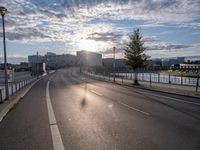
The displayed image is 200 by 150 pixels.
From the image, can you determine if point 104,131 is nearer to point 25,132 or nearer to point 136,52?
point 25,132

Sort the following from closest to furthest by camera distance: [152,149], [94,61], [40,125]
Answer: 1. [152,149]
2. [40,125]
3. [94,61]

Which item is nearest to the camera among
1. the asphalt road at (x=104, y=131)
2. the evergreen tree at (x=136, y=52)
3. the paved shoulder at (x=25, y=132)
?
the asphalt road at (x=104, y=131)

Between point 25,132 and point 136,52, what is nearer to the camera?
→ point 25,132

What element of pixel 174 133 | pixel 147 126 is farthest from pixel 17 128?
pixel 174 133

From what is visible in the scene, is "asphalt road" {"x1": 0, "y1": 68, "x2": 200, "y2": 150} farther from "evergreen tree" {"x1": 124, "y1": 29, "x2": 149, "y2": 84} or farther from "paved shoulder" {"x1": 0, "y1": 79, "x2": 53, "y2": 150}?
"evergreen tree" {"x1": 124, "y1": 29, "x2": 149, "y2": 84}

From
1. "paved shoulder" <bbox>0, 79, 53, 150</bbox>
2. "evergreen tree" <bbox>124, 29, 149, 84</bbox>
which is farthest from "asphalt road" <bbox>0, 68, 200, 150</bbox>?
"evergreen tree" <bbox>124, 29, 149, 84</bbox>

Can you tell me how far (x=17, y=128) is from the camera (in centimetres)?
949

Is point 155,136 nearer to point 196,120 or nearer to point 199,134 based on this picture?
point 199,134

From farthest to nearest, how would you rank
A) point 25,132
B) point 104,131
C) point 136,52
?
1. point 136,52
2. point 25,132
3. point 104,131

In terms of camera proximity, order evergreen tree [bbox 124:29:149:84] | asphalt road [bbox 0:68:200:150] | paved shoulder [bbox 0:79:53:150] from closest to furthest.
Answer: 1. asphalt road [bbox 0:68:200:150]
2. paved shoulder [bbox 0:79:53:150]
3. evergreen tree [bbox 124:29:149:84]

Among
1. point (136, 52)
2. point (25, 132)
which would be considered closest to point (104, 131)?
point (25, 132)

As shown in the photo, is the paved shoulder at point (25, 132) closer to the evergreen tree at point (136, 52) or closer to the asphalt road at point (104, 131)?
the asphalt road at point (104, 131)

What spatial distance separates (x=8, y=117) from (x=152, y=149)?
7.63m

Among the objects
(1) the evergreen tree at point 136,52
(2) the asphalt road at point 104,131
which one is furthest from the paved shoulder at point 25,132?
(1) the evergreen tree at point 136,52
